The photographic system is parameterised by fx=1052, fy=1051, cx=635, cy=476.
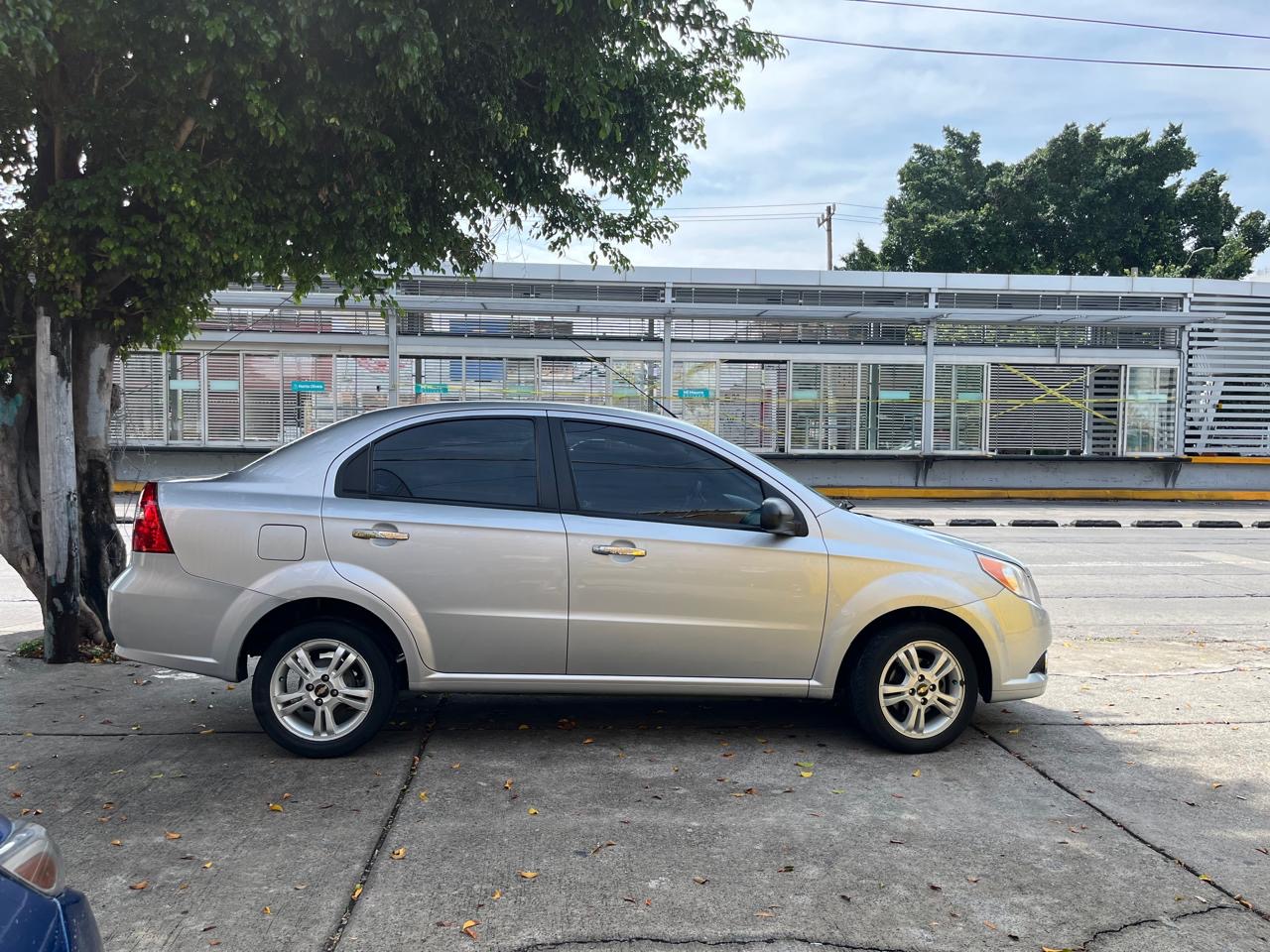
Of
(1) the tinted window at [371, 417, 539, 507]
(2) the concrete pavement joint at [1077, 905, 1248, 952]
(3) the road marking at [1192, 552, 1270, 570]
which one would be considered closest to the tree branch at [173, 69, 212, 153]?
(1) the tinted window at [371, 417, 539, 507]

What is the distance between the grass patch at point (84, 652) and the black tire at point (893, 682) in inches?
192

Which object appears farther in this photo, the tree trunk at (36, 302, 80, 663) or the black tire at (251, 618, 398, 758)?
the tree trunk at (36, 302, 80, 663)

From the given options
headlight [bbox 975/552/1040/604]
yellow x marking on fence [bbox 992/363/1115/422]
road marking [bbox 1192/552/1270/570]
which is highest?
yellow x marking on fence [bbox 992/363/1115/422]

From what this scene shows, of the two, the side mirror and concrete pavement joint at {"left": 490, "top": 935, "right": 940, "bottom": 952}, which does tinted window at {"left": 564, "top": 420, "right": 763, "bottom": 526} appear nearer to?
the side mirror

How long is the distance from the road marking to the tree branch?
510 inches

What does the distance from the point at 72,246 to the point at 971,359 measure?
22.8 meters

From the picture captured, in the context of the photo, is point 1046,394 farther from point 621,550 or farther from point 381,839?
point 381,839

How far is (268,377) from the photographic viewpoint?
939 inches

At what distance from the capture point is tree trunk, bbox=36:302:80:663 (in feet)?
22.0

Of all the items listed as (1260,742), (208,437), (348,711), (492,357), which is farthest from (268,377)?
(1260,742)

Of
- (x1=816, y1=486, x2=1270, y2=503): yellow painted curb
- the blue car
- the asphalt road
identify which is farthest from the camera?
(x1=816, y1=486, x2=1270, y2=503): yellow painted curb

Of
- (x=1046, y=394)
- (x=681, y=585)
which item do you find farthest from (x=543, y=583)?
(x=1046, y=394)

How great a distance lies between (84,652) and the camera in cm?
704

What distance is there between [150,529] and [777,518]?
117 inches
